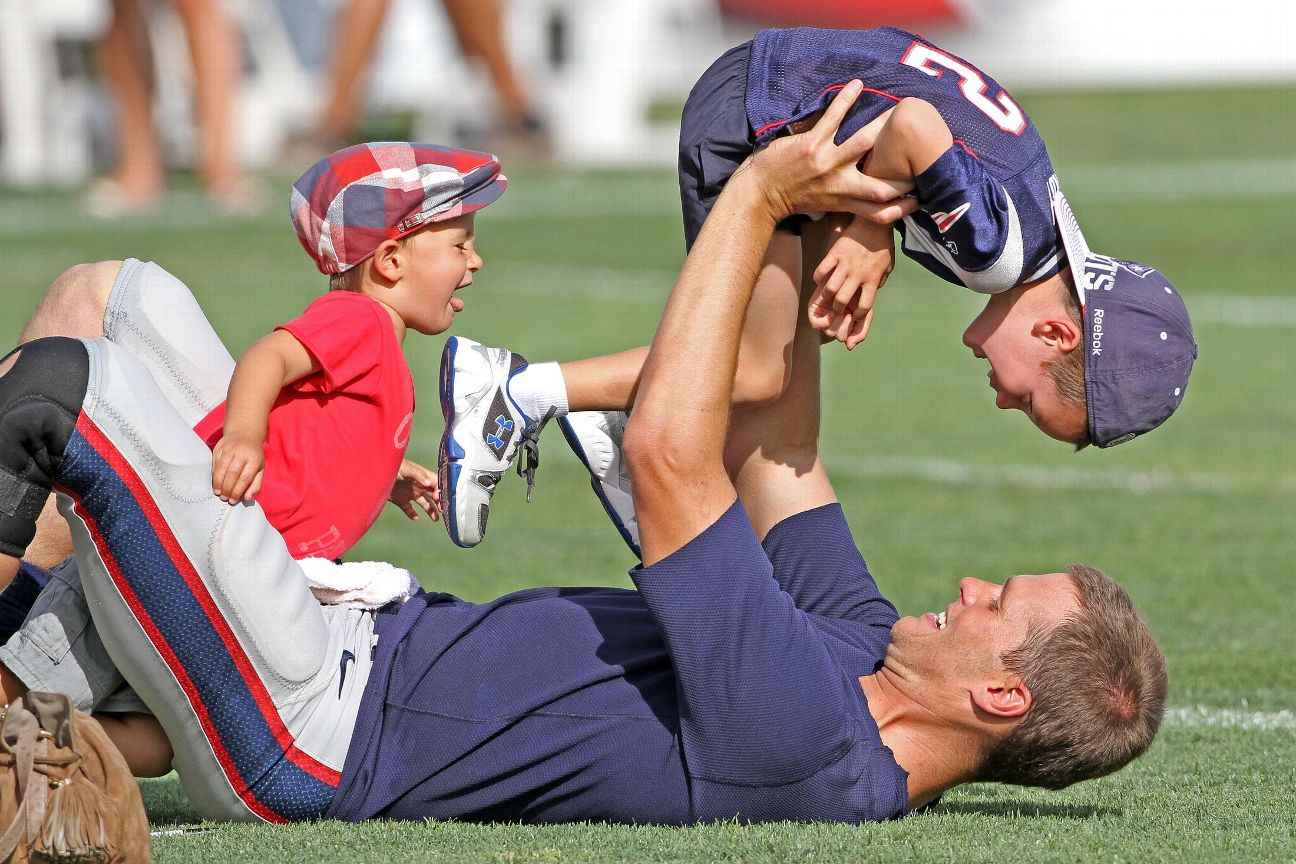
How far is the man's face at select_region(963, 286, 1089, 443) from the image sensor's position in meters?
3.93

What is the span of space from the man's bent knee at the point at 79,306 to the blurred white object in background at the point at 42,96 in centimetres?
1394

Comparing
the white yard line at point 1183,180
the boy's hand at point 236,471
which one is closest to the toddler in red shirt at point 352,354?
the boy's hand at point 236,471

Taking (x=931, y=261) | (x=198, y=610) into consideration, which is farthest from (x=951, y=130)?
(x=198, y=610)

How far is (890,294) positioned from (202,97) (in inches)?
201

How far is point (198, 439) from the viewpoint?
3285 millimetres

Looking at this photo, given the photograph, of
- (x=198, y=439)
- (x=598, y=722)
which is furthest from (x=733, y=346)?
(x=198, y=439)

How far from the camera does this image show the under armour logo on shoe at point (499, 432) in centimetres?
409

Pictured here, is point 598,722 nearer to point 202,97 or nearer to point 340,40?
point 202,97

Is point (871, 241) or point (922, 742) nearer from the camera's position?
point (922, 742)

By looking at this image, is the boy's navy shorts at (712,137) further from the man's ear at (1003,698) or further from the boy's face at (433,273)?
the man's ear at (1003,698)

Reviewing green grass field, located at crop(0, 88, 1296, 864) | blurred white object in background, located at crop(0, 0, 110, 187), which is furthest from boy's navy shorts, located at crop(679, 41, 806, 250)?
blurred white object in background, located at crop(0, 0, 110, 187)

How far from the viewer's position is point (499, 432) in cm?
411

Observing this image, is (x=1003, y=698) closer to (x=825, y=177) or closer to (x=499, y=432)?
(x=825, y=177)

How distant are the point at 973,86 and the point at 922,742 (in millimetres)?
1365
